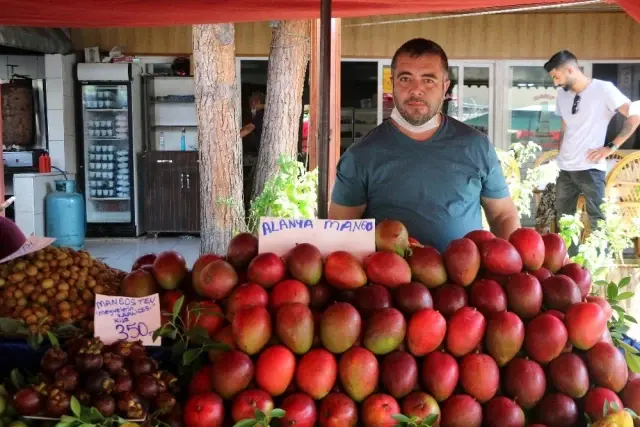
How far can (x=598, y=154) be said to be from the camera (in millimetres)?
5195

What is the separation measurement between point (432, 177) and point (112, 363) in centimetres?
143

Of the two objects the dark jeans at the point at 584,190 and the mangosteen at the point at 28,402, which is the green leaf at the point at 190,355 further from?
the dark jeans at the point at 584,190

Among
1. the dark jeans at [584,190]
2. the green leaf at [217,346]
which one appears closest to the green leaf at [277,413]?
the green leaf at [217,346]

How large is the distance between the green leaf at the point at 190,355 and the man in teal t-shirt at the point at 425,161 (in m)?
1.18

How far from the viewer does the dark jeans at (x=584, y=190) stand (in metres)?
5.31

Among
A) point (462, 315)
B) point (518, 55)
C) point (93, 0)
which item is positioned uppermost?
point (518, 55)

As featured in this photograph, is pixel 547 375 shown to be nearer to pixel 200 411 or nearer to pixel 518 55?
pixel 200 411

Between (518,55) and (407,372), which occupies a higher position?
(518,55)

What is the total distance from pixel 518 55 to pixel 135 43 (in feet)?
17.9

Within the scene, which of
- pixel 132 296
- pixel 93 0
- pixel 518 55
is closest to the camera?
pixel 132 296

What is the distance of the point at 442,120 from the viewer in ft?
8.52

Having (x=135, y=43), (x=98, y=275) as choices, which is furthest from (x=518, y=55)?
(x=98, y=275)

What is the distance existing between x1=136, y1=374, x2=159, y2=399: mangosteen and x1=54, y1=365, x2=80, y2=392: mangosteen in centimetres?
13

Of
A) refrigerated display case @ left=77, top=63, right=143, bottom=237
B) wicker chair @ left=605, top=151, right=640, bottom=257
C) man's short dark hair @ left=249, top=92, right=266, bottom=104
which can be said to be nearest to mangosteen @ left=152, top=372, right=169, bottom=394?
wicker chair @ left=605, top=151, right=640, bottom=257
